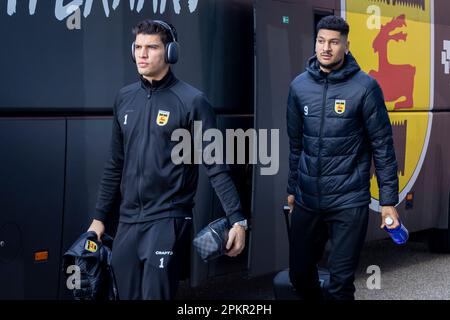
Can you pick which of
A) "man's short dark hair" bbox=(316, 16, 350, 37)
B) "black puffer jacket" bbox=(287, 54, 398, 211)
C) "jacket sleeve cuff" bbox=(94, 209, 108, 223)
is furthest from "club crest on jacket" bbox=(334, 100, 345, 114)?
"jacket sleeve cuff" bbox=(94, 209, 108, 223)

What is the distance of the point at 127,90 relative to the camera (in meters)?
5.12

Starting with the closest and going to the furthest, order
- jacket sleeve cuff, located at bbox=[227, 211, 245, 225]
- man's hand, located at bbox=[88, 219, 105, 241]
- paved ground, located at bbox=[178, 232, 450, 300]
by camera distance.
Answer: jacket sleeve cuff, located at bbox=[227, 211, 245, 225]
man's hand, located at bbox=[88, 219, 105, 241]
paved ground, located at bbox=[178, 232, 450, 300]

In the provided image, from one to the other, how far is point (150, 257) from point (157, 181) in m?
0.40

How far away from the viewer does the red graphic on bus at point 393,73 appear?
8.23 meters

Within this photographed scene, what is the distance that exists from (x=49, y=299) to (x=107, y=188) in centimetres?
96

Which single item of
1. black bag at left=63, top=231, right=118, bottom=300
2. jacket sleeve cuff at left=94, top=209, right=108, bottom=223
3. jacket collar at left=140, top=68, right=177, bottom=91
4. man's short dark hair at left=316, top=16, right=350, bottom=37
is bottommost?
black bag at left=63, top=231, right=118, bottom=300

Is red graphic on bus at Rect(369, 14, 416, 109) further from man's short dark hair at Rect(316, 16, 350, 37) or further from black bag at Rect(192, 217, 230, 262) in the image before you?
black bag at Rect(192, 217, 230, 262)

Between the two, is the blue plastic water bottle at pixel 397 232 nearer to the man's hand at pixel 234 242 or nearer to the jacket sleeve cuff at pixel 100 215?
the man's hand at pixel 234 242

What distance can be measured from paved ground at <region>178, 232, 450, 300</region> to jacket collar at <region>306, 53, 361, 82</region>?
2763 mm

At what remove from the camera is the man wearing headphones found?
4895 millimetres

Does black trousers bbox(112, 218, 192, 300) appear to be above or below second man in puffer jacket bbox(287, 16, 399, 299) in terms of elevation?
below

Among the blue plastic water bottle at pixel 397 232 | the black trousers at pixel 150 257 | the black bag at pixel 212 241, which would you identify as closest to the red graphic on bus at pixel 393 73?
the blue plastic water bottle at pixel 397 232

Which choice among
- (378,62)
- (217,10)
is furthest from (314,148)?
(378,62)
